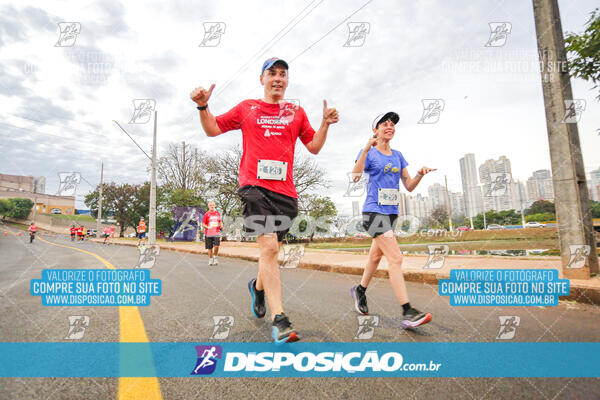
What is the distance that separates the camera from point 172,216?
3306 centimetres

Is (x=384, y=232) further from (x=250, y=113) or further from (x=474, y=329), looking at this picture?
(x=250, y=113)

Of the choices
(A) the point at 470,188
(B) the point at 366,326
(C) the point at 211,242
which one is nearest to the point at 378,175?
(B) the point at 366,326

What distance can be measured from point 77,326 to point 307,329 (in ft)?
5.84

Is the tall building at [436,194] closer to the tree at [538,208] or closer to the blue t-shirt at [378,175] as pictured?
the tree at [538,208]

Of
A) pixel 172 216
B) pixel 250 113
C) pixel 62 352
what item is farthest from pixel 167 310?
pixel 172 216

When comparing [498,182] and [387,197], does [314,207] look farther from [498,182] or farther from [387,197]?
[387,197]

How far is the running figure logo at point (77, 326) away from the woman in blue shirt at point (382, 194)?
2.31m

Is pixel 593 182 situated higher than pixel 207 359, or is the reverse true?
pixel 593 182

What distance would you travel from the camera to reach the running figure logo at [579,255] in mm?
4273

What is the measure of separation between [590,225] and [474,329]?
11.5ft

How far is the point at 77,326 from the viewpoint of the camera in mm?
2391

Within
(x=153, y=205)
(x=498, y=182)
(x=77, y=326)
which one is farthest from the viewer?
(x=153, y=205)

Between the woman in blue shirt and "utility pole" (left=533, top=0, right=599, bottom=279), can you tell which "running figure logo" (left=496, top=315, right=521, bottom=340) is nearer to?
the woman in blue shirt

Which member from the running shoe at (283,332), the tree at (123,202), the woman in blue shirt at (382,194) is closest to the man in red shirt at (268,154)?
the running shoe at (283,332)
